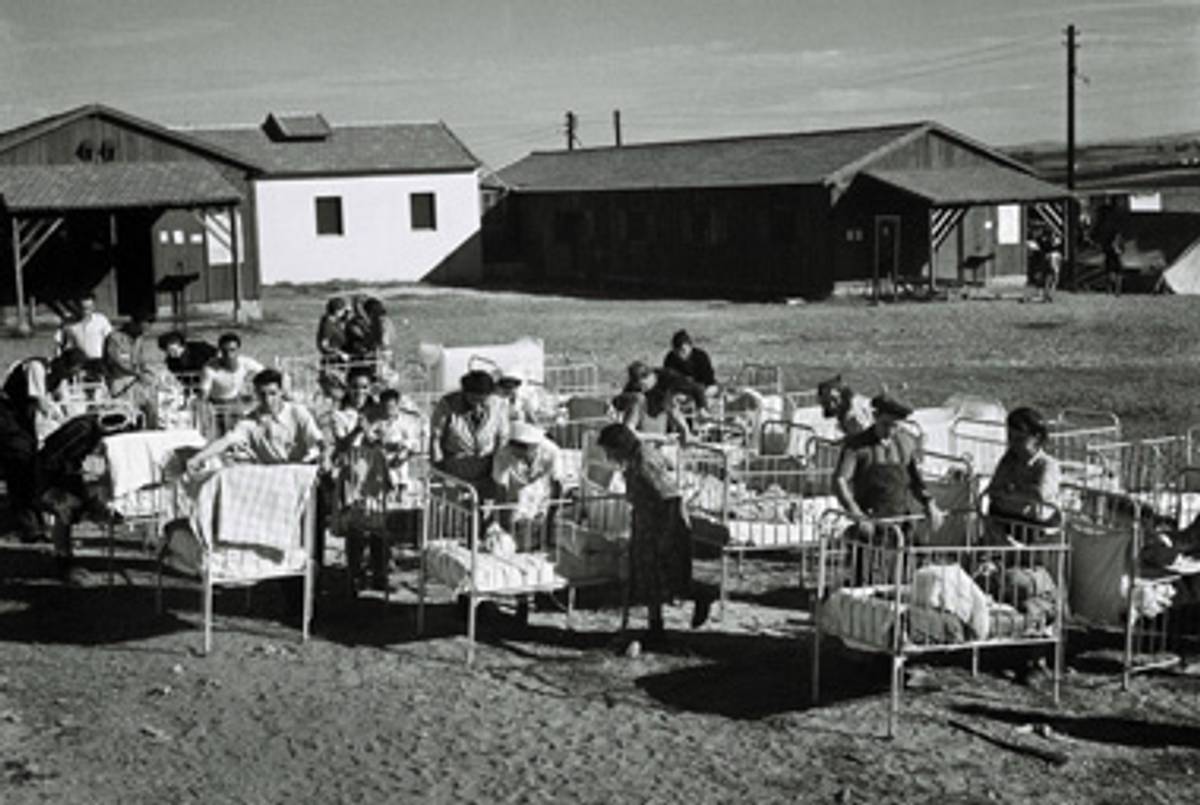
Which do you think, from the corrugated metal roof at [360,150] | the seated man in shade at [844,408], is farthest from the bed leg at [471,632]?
the corrugated metal roof at [360,150]

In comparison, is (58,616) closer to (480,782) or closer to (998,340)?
(480,782)

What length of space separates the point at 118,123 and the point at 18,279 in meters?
5.02

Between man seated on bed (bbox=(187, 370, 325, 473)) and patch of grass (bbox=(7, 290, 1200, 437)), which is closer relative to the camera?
man seated on bed (bbox=(187, 370, 325, 473))

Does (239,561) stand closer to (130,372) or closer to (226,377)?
(226,377)

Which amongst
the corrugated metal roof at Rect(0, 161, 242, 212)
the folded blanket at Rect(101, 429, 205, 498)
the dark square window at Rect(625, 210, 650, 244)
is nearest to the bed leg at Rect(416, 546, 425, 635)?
the folded blanket at Rect(101, 429, 205, 498)

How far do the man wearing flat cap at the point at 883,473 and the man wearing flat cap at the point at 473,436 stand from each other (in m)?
2.30

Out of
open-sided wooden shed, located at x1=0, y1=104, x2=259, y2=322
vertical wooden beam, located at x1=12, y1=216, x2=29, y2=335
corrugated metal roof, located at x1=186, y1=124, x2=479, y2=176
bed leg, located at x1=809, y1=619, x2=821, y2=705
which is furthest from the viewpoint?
corrugated metal roof, located at x1=186, y1=124, x2=479, y2=176

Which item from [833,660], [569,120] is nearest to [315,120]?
[569,120]

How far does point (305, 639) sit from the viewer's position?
10133 millimetres

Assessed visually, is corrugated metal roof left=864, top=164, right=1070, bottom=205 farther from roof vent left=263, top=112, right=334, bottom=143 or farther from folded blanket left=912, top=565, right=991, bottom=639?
folded blanket left=912, top=565, right=991, bottom=639

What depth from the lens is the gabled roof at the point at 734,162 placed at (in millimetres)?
39625

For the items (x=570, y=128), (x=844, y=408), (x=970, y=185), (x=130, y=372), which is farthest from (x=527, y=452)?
(x=570, y=128)

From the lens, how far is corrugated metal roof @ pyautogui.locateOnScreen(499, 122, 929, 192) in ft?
131

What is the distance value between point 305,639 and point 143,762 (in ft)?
7.11
